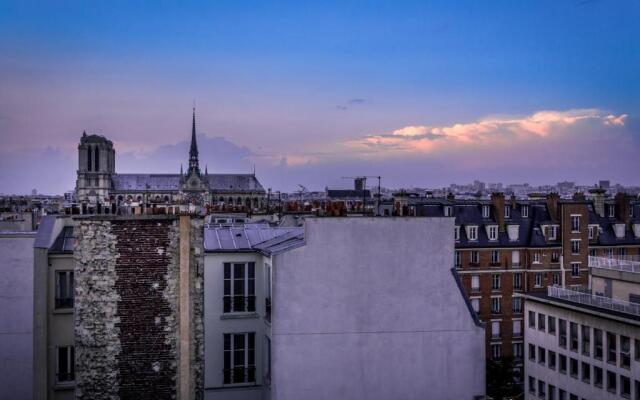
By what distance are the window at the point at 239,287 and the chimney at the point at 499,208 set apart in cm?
3677

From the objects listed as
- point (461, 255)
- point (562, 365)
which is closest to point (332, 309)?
point (562, 365)

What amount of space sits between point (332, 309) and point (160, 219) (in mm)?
4884

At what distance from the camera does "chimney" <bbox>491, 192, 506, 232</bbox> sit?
169 feet

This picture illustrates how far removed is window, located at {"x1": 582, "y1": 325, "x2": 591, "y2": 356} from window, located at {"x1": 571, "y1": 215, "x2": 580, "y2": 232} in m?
26.2

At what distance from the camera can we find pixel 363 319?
17125 millimetres

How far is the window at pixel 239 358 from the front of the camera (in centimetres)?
1789

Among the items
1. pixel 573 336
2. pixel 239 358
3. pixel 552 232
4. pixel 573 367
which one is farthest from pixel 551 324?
pixel 552 232

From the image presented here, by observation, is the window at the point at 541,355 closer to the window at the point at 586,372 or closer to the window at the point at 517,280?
the window at the point at 586,372

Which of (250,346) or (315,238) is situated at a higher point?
(315,238)

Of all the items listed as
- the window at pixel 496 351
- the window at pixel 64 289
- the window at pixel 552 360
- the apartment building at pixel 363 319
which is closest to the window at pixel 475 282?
the window at pixel 496 351

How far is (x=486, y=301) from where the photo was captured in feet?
161

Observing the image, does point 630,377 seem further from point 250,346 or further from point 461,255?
point 461,255

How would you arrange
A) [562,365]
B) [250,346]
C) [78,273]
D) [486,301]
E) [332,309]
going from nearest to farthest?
[78,273]
[332,309]
[250,346]
[562,365]
[486,301]

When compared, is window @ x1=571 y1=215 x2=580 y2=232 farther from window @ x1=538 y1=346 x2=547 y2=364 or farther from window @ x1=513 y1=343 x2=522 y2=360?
window @ x1=538 y1=346 x2=547 y2=364
